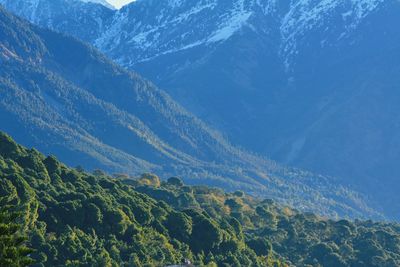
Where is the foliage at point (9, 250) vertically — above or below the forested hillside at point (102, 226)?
below

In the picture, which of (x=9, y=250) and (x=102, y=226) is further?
(x=102, y=226)

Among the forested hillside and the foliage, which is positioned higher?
the forested hillside

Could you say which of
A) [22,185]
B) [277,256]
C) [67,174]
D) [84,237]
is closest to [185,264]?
[84,237]

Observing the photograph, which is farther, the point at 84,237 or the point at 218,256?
the point at 218,256

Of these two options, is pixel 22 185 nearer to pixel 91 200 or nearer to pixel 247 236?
pixel 91 200

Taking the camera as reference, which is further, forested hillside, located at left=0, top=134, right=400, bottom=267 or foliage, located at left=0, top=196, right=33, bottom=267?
forested hillside, located at left=0, top=134, right=400, bottom=267

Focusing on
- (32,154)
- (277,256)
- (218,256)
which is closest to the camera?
(218,256)

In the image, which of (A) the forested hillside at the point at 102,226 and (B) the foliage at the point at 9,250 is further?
(A) the forested hillside at the point at 102,226

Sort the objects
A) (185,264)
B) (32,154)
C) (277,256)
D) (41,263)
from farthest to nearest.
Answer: (277,256) → (32,154) → (185,264) → (41,263)

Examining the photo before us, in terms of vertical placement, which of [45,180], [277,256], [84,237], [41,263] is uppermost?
[277,256]

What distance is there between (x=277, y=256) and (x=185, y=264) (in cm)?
5453

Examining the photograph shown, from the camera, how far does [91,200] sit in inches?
6033

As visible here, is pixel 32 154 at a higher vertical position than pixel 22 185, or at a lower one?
higher

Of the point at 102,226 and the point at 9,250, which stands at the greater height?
the point at 102,226
